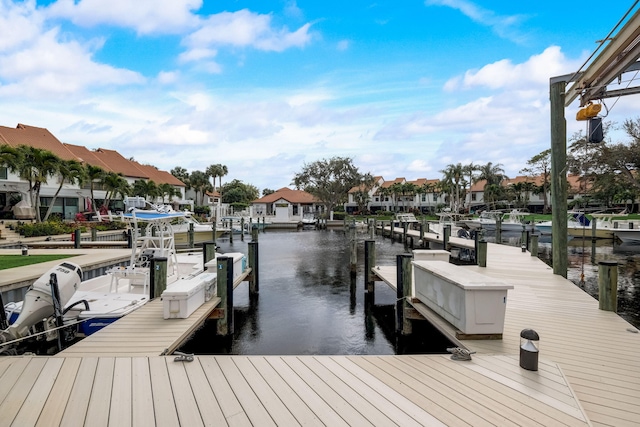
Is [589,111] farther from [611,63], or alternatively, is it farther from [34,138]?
[34,138]

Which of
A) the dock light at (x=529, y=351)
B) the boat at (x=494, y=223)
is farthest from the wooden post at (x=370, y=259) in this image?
the boat at (x=494, y=223)

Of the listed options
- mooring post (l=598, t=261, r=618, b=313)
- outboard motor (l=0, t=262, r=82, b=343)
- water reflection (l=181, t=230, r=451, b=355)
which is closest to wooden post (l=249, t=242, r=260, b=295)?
water reflection (l=181, t=230, r=451, b=355)

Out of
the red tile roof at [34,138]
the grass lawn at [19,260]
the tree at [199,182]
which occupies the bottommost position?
the grass lawn at [19,260]

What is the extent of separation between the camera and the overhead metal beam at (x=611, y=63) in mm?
5379

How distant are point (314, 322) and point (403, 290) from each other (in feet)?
10.6

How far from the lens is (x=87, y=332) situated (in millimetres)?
7477

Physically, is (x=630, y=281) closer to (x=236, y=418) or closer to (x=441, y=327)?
(x=441, y=327)

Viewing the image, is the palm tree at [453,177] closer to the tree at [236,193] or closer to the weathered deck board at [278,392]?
the tree at [236,193]

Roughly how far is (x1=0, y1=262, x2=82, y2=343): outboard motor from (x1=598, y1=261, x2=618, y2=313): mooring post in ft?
32.1

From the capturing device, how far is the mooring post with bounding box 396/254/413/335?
26.0 feet

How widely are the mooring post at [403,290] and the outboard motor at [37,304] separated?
6.70 metres

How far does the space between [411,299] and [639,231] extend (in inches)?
1017

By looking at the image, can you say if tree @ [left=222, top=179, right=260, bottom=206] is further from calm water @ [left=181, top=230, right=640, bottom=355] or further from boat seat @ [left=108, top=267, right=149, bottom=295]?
boat seat @ [left=108, top=267, right=149, bottom=295]

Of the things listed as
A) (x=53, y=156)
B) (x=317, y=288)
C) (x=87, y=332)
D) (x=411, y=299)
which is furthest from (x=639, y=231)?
(x=53, y=156)
